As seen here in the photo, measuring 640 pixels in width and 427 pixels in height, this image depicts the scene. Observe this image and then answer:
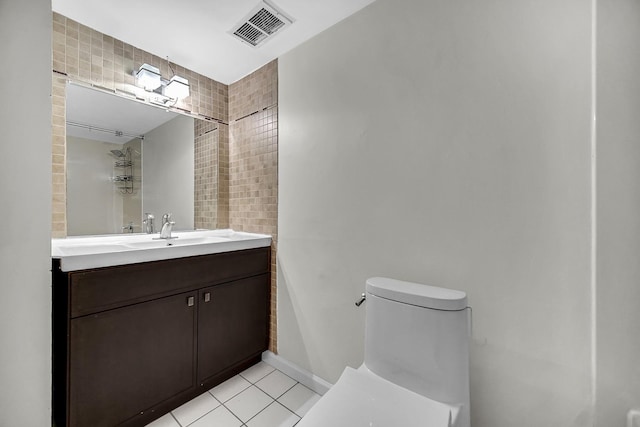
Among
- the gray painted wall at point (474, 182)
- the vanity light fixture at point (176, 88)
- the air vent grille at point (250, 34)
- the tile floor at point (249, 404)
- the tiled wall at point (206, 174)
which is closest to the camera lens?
the gray painted wall at point (474, 182)

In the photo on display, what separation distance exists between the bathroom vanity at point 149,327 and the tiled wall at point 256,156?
Result: 25cm

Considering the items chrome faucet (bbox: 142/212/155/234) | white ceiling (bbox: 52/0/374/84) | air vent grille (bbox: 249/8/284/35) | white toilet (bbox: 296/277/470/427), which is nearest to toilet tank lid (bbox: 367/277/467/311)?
white toilet (bbox: 296/277/470/427)

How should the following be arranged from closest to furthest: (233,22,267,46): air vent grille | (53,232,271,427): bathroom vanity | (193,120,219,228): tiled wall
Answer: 1. (53,232,271,427): bathroom vanity
2. (233,22,267,46): air vent grille
3. (193,120,219,228): tiled wall

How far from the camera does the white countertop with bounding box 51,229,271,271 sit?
1.16 m

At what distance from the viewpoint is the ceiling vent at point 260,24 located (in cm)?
152

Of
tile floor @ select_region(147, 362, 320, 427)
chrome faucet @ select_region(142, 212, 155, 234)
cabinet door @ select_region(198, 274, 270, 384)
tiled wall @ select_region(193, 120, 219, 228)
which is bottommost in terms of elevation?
tile floor @ select_region(147, 362, 320, 427)

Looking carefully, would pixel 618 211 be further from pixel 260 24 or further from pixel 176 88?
pixel 176 88

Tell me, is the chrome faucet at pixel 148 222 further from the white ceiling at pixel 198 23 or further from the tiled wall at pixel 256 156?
the white ceiling at pixel 198 23

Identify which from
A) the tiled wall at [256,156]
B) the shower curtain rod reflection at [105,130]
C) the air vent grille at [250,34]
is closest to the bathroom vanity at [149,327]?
the tiled wall at [256,156]

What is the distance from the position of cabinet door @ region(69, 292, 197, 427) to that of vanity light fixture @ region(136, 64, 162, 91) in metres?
1.53

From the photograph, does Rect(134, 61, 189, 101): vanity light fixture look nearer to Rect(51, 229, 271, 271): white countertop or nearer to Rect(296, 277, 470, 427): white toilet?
Rect(51, 229, 271, 271): white countertop

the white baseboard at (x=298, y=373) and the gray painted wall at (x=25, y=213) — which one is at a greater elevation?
the gray painted wall at (x=25, y=213)

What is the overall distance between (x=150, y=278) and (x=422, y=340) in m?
1.36

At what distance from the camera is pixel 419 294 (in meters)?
1.01
